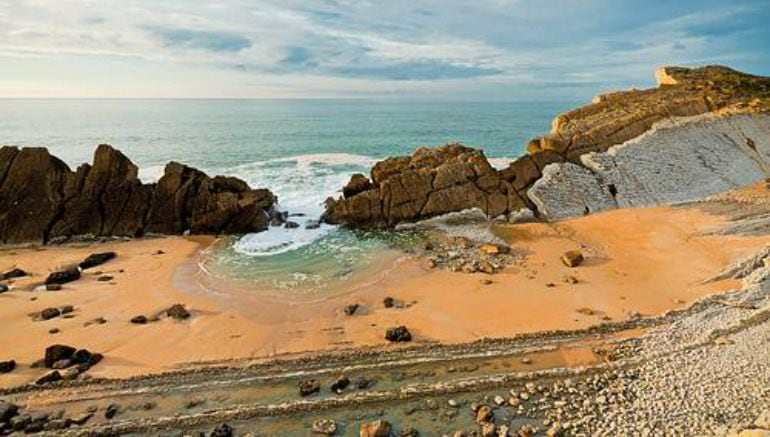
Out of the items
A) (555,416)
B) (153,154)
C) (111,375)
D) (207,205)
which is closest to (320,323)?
(111,375)

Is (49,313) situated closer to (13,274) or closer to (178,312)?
(178,312)

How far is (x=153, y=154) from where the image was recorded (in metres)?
52.1

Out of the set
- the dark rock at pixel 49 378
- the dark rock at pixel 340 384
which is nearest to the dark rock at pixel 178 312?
the dark rock at pixel 49 378

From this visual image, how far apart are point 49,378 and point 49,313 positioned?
4.14 metres

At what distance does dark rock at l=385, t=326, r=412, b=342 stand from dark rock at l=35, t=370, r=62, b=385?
27.5 feet

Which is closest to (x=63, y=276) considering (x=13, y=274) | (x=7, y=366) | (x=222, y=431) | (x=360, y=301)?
(x=13, y=274)

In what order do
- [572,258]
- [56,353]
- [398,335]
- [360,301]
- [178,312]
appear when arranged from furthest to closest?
[572,258], [360,301], [178,312], [398,335], [56,353]

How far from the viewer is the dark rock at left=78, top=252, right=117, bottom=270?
63.6 feet

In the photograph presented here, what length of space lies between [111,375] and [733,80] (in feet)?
134

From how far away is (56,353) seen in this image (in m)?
12.6

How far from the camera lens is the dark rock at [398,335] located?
1323 centimetres

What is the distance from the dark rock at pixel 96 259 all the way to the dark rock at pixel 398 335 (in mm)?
13553

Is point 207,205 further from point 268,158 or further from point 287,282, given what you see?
point 268,158

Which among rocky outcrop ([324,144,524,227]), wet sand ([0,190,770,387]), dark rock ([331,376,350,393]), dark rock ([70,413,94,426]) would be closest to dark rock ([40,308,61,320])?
wet sand ([0,190,770,387])
